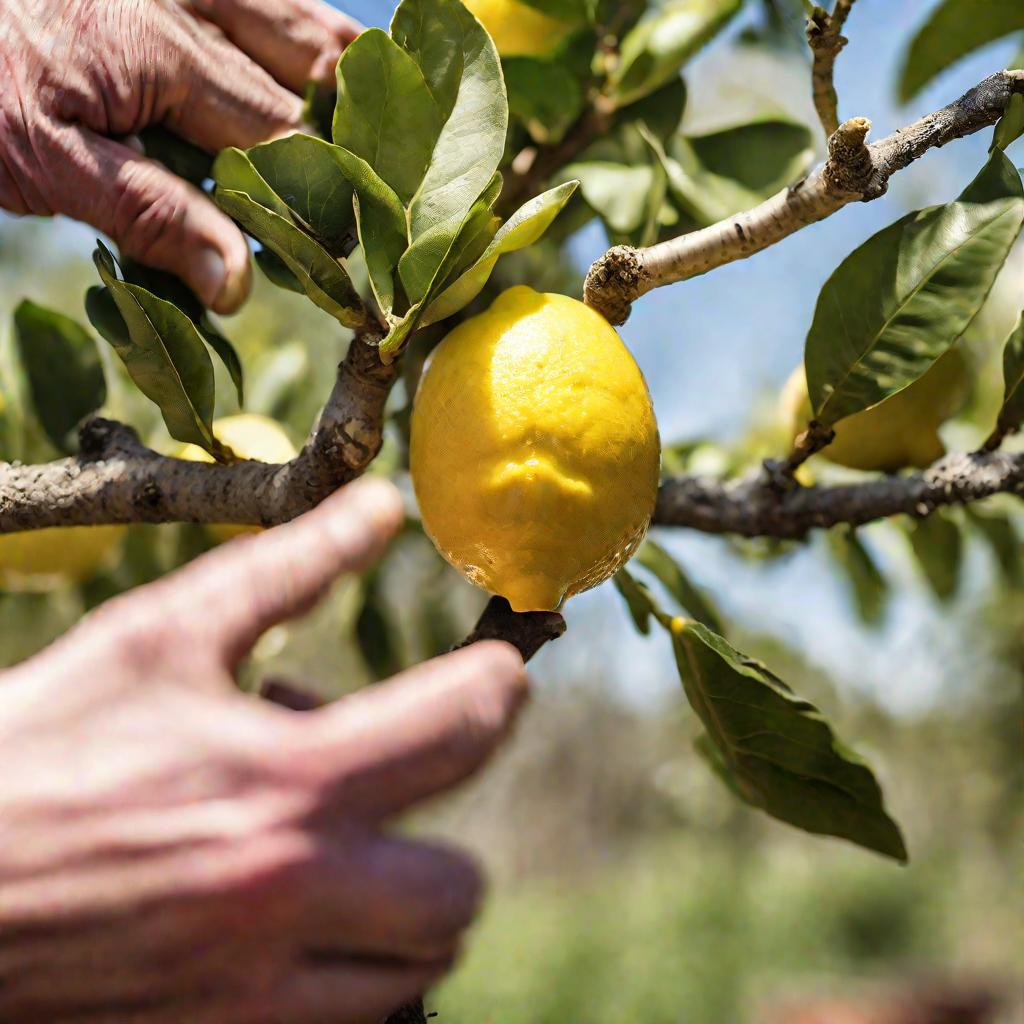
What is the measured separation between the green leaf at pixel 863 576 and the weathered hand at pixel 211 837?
0.68 metres

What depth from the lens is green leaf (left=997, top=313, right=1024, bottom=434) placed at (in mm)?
773

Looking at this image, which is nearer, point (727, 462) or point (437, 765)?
point (437, 765)

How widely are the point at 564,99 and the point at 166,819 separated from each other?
0.69 m

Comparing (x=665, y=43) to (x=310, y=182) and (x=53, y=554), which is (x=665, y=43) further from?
(x=53, y=554)

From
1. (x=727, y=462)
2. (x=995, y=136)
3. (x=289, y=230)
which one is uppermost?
(x=995, y=136)

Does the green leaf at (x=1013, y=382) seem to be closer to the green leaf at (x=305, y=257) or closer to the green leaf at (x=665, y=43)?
the green leaf at (x=665, y=43)

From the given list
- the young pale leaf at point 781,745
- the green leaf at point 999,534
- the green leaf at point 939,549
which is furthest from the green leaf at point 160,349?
the green leaf at point 999,534

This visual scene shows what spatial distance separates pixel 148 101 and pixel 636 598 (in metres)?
0.53

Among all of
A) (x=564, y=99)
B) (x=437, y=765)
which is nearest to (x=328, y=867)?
(x=437, y=765)

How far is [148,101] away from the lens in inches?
28.6

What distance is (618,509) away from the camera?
0.55m

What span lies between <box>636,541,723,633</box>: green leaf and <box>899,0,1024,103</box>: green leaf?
20.5 inches

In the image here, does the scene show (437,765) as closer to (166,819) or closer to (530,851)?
(166,819)

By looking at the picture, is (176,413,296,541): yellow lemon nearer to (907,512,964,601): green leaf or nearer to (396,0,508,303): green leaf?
(396,0,508,303): green leaf
